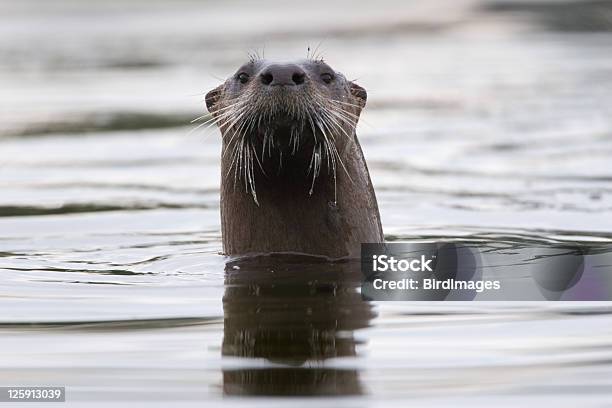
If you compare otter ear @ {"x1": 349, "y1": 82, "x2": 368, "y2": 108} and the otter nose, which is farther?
otter ear @ {"x1": 349, "y1": 82, "x2": 368, "y2": 108}

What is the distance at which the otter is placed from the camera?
276 inches

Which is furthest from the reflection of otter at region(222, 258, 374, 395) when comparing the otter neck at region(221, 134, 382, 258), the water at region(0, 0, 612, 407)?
the otter neck at region(221, 134, 382, 258)

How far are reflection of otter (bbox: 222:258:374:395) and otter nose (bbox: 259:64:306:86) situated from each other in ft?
2.81

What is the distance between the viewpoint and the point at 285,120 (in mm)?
6859

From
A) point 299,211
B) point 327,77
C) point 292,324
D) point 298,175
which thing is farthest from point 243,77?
point 292,324

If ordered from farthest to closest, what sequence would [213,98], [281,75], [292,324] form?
[213,98], [281,75], [292,324]

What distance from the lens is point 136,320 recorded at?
239 inches

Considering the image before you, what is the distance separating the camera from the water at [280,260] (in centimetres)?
508

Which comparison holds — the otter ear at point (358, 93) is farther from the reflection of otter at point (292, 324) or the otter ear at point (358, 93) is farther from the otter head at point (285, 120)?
the reflection of otter at point (292, 324)

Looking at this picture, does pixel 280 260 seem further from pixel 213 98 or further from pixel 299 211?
pixel 213 98

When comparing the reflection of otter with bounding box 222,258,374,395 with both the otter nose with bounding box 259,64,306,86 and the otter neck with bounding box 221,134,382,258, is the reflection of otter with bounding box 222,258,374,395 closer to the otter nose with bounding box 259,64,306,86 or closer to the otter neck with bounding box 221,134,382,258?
the otter neck with bounding box 221,134,382,258

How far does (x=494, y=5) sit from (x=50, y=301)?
72.1ft

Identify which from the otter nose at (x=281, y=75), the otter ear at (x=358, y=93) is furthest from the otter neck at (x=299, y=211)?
the otter nose at (x=281, y=75)

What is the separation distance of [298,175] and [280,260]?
1.34 ft
